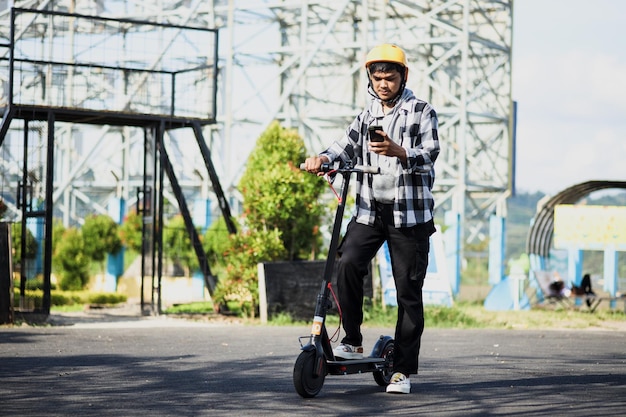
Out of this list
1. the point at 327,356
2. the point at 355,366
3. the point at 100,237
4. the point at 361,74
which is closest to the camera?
the point at 327,356

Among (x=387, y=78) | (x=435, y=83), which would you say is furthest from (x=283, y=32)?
(x=387, y=78)

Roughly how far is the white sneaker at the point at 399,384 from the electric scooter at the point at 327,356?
17cm

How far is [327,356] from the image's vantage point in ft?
20.0

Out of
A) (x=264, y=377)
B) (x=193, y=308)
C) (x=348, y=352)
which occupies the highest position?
(x=348, y=352)

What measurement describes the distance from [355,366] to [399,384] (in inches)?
10.0

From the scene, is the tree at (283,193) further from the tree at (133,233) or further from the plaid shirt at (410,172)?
the plaid shirt at (410,172)

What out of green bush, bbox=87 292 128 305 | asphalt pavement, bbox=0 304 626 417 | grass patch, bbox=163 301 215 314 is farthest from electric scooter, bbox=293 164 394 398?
green bush, bbox=87 292 128 305

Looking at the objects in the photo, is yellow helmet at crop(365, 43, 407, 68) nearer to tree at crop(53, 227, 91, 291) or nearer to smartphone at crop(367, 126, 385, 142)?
smartphone at crop(367, 126, 385, 142)

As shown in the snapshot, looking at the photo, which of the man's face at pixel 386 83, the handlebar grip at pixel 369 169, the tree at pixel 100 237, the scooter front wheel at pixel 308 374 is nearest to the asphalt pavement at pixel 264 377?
the scooter front wheel at pixel 308 374

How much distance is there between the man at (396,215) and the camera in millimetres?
6270

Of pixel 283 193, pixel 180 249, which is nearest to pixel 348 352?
pixel 283 193

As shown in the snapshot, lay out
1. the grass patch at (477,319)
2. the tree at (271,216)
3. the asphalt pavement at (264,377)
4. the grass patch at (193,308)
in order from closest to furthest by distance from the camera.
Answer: the asphalt pavement at (264,377)
the grass patch at (477,319)
the tree at (271,216)
the grass patch at (193,308)

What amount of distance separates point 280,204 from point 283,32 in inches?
669

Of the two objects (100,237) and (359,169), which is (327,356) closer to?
(359,169)
